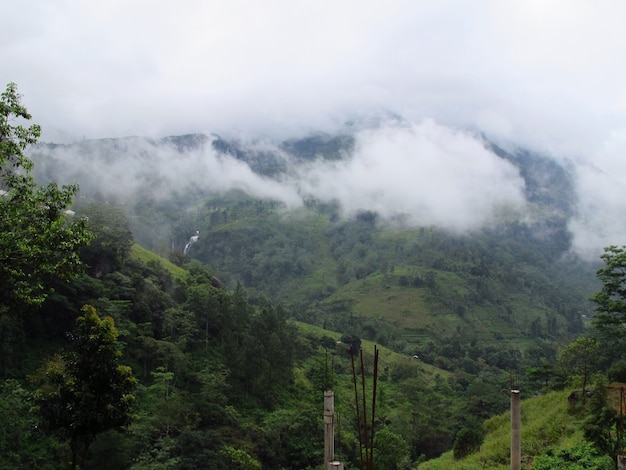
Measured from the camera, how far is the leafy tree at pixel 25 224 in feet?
42.4

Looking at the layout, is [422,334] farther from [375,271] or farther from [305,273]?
[305,273]

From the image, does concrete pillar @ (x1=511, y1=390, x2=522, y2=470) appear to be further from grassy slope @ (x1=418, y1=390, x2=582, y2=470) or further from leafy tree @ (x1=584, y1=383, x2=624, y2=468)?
grassy slope @ (x1=418, y1=390, x2=582, y2=470)

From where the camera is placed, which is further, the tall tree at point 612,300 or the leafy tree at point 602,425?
the tall tree at point 612,300

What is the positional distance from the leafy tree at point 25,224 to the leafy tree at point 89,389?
3.36m

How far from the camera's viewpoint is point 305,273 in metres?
196

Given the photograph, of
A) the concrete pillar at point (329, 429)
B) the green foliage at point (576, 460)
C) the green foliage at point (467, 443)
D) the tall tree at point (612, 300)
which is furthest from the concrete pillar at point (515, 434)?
the tall tree at point (612, 300)

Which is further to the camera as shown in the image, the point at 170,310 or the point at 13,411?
the point at 170,310

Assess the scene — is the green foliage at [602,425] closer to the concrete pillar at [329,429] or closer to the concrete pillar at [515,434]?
the concrete pillar at [515,434]

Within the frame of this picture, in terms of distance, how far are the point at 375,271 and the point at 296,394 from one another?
13361cm

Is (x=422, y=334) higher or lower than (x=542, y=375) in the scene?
higher

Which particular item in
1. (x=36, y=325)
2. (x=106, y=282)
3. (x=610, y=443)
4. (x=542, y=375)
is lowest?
(x=610, y=443)

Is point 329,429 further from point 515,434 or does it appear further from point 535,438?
point 535,438

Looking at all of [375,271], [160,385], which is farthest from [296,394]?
[375,271]

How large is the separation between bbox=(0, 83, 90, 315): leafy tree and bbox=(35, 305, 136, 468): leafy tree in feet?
11.0
